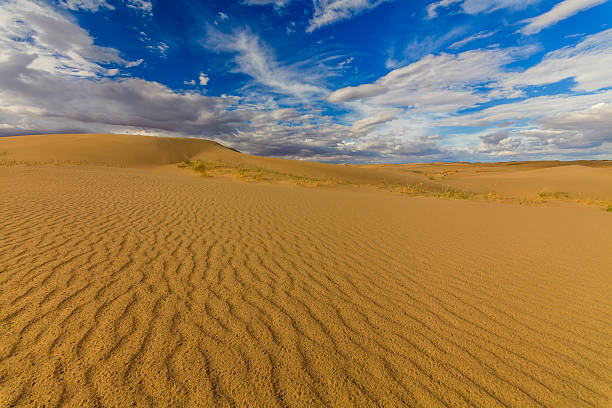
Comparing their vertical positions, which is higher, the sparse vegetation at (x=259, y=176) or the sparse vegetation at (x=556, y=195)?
the sparse vegetation at (x=259, y=176)

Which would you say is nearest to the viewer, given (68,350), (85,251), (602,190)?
(68,350)

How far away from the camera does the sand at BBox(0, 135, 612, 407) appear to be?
6.47 feet

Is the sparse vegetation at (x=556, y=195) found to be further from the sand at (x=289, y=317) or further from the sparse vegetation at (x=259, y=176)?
the sand at (x=289, y=317)

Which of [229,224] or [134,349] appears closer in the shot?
[134,349]

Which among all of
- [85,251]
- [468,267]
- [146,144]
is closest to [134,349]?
[85,251]

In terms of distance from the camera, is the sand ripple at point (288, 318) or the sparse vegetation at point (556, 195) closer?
the sand ripple at point (288, 318)

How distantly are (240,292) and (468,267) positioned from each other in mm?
3643

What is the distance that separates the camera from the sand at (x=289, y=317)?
1.97 m

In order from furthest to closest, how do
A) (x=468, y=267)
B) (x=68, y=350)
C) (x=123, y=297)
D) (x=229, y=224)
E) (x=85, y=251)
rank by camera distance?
1. (x=229, y=224)
2. (x=468, y=267)
3. (x=85, y=251)
4. (x=123, y=297)
5. (x=68, y=350)

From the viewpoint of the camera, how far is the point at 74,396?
5.76 ft

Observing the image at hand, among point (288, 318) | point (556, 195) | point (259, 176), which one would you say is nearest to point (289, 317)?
→ point (288, 318)

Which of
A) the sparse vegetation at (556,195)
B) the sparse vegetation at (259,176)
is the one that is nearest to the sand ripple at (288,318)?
the sparse vegetation at (259,176)

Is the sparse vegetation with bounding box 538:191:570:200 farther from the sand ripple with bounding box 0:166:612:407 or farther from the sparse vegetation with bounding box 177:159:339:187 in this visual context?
the sand ripple with bounding box 0:166:612:407

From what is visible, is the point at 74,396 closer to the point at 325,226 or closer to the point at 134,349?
the point at 134,349
